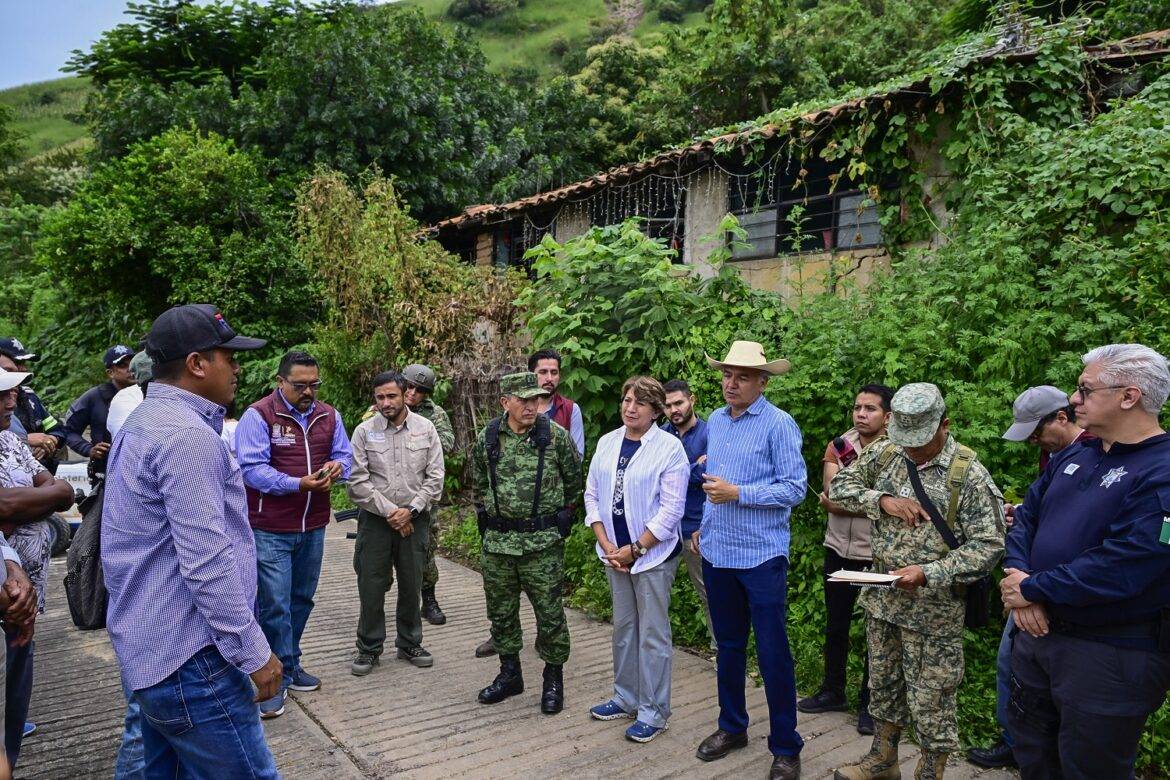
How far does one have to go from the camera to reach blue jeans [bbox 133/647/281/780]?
8.36ft

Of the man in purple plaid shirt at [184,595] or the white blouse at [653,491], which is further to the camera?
the white blouse at [653,491]

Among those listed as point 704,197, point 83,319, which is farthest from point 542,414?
point 83,319

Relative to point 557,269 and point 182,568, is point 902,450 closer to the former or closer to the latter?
A: point 182,568

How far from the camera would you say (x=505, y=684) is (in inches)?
196

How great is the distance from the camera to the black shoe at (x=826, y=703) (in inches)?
189

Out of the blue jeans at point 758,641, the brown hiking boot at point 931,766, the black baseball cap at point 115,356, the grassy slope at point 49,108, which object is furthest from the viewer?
the grassy slope at point 49,108

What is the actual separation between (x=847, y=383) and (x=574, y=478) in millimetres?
2136

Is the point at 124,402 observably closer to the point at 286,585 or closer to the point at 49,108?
the point at 286,585

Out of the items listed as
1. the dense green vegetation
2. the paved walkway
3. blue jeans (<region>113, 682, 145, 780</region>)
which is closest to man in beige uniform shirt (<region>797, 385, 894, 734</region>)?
the paved walkway

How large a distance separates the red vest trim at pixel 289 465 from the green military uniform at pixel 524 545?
1.12 metres

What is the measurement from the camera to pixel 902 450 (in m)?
3.83

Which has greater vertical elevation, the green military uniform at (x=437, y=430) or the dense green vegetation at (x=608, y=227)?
the dense green vegetation at (x=608, y=227)

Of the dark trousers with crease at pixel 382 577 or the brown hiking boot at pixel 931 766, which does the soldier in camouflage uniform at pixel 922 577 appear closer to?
the brown hiking boot at pixel 931 766

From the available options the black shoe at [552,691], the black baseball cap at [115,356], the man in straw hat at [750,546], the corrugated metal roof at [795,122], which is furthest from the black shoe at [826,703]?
the corrugated metal roof at [795,122]
